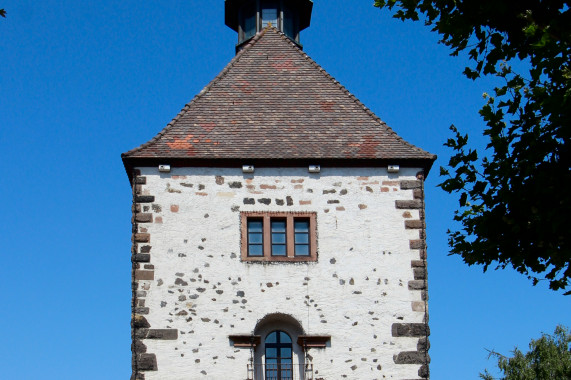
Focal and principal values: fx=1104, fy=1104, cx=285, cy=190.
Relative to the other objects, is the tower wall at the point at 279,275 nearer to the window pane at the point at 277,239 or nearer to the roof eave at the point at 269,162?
the roof eave at the point at 269,162

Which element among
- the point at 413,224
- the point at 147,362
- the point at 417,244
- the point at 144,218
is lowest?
the point at 147,362

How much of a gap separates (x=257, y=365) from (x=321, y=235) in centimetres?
265

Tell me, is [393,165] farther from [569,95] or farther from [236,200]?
[569,95]

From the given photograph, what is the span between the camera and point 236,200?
66.7 ft

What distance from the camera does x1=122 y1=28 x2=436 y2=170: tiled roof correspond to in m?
20.9

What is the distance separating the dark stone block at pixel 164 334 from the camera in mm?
19281

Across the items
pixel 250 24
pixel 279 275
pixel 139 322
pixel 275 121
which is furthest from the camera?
pixel 250 24

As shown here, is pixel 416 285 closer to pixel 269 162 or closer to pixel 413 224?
pixel 413 224

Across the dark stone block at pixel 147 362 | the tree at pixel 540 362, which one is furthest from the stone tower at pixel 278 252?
the tree at pixel 540 362

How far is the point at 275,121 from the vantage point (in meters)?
22.0

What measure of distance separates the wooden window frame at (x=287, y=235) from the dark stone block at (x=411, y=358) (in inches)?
90.7

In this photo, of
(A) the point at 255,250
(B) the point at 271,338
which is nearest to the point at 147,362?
(B) the point at 271,338

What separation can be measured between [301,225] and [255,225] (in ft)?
2.79

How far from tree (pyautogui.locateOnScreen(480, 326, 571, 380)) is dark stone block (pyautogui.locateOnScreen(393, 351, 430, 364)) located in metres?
15.7
